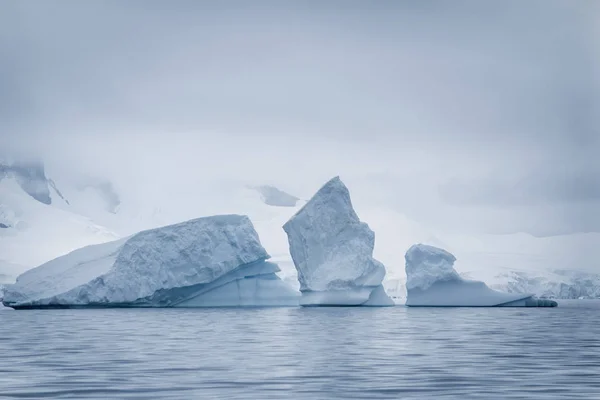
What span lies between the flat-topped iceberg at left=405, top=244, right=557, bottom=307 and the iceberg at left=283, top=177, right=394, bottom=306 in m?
1.98

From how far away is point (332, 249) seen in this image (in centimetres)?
5175

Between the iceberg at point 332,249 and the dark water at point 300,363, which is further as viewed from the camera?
the iceberg at point 332,249

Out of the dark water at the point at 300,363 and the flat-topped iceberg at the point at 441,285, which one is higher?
the flat-topped iceberg at the point at 441,285

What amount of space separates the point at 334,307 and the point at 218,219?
32.4ft

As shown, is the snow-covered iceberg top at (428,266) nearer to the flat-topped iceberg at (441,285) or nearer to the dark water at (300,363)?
the flat-topped iceberg at (441,285)

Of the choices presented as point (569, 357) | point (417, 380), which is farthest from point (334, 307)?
point (417, 380)

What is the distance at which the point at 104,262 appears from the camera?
50688 millimetres

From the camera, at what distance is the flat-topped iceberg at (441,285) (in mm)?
50938

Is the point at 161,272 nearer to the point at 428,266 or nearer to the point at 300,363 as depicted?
the point at 428,266

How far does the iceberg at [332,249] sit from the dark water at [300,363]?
21214 mm

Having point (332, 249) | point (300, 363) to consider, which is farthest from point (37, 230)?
point (300, 363)

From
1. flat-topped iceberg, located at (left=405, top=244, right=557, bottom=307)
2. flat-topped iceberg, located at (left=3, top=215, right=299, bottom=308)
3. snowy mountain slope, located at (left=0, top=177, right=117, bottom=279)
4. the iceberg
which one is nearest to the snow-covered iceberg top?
flat-topped iceberg, located at (left=405, top=244, right=557, bottom=307)

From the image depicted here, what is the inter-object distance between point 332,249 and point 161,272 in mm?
9646

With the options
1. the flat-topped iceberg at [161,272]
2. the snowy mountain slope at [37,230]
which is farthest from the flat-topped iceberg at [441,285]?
the snowy mountain slope at [37,230]
